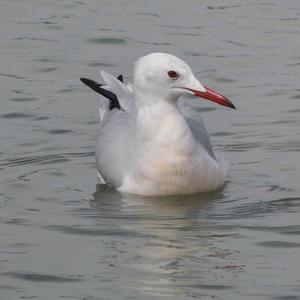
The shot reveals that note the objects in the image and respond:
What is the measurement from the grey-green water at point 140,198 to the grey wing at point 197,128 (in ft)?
0.98

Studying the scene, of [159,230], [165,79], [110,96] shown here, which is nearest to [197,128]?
[165,79]

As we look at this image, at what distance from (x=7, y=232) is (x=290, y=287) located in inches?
83.3

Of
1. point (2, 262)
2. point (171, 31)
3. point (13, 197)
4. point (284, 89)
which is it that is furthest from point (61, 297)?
point (171, 31)

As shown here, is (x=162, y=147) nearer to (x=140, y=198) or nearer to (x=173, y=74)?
(x=140, y=198)

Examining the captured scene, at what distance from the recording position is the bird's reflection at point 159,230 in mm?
8469

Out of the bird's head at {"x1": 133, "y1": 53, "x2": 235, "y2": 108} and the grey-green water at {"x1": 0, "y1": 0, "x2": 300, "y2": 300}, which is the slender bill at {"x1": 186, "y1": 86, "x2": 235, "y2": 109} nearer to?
the bird's head at {"x1": 133, "y1": 53, "x2": 235, "y2": 108}

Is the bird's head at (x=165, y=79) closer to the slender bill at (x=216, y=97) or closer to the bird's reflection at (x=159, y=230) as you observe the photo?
the slender bill at (x=216, y=97)

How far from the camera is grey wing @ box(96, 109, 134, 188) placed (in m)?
10.7

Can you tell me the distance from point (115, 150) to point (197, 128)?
0.65m

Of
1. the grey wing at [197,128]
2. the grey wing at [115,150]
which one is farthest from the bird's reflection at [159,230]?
the grey wing at [197,128]

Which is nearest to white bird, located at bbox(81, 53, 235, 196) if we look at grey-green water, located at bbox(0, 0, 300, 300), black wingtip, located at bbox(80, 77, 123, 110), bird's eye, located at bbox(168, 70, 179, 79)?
bird's eye, located at bbox(168, 70, 179, 79)

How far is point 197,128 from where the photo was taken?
11016 millimetres

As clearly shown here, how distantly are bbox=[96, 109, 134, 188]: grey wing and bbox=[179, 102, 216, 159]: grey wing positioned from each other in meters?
0.43

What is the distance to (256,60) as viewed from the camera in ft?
46.9
